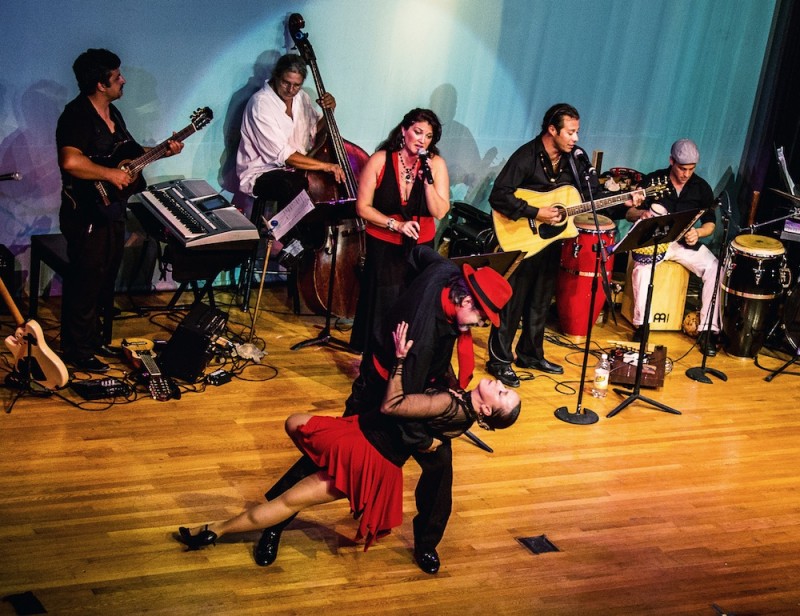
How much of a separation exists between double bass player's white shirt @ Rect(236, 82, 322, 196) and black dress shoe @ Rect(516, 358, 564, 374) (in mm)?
2200

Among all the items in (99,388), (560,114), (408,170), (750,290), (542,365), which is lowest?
(99,388)

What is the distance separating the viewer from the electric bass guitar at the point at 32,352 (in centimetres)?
536

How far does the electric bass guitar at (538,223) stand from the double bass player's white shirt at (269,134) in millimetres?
1674

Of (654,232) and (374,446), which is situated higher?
(654,232)

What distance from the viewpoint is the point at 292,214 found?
5977mm

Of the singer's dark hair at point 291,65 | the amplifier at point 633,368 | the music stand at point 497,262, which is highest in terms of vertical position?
the singer's dark hair at point 291,65

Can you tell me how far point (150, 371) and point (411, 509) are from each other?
6.34ft

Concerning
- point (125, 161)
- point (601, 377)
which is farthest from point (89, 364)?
point (601, 377)

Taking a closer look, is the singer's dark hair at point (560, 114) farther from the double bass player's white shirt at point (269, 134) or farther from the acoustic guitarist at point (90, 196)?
the acoustic guitarist at point (90, 196)

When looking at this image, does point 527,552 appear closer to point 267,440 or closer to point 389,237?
point 267,440

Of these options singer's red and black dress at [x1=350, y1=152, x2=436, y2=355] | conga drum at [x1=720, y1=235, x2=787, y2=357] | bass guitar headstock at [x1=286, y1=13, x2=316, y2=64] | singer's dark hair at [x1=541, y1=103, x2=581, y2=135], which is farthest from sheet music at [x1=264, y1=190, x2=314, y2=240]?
conga drum at [x1=720, y1=235, x2=787, y2=357]

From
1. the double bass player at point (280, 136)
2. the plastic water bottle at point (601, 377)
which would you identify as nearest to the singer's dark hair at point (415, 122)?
the double bass player at point (280, 136)

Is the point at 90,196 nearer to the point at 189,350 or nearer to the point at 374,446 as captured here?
the point at 189,350

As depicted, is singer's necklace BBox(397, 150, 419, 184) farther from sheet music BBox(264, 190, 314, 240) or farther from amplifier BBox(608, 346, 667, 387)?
amplifier BBox(608, 346, 667, 387)
